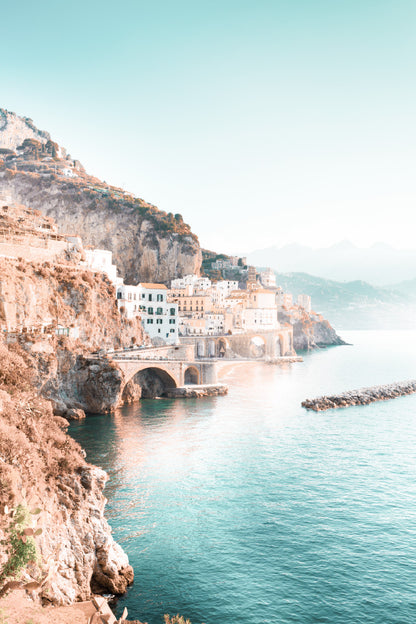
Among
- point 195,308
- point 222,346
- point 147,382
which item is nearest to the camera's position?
point 147,382

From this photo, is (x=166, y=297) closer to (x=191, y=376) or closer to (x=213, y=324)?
(x=191, y=376)

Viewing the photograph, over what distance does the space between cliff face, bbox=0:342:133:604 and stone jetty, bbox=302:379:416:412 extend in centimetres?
5230

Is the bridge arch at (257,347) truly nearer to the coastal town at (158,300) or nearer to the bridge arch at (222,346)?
the coastal town at (158,300)

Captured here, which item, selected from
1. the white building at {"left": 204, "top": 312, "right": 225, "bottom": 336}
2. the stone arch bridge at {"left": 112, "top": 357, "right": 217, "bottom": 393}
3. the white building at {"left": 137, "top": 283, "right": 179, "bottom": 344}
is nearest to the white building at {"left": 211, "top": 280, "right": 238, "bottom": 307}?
the white building at {"left": 204, "top": 312, "right": 225, "bottom": 336}

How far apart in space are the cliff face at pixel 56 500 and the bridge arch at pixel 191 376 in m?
57.2

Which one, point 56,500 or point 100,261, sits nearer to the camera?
point 56,500

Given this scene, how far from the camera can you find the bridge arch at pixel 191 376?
82.5 metres

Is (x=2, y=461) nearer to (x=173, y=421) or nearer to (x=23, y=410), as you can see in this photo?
(x=23, y=410)

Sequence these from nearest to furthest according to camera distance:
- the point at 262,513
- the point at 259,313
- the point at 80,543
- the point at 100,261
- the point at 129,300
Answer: the point at 80,543
the point at 262,513
the point at 129,300
the point at 100,261
the point at 259,313

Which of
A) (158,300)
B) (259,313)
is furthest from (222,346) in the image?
(158,300)

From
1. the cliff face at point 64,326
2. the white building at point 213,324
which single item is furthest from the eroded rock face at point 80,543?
the white building at point 213,324

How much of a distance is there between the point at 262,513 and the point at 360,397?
50.2 metres

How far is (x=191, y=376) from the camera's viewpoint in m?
84.8

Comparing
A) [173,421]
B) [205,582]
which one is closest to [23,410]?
[205,582]
